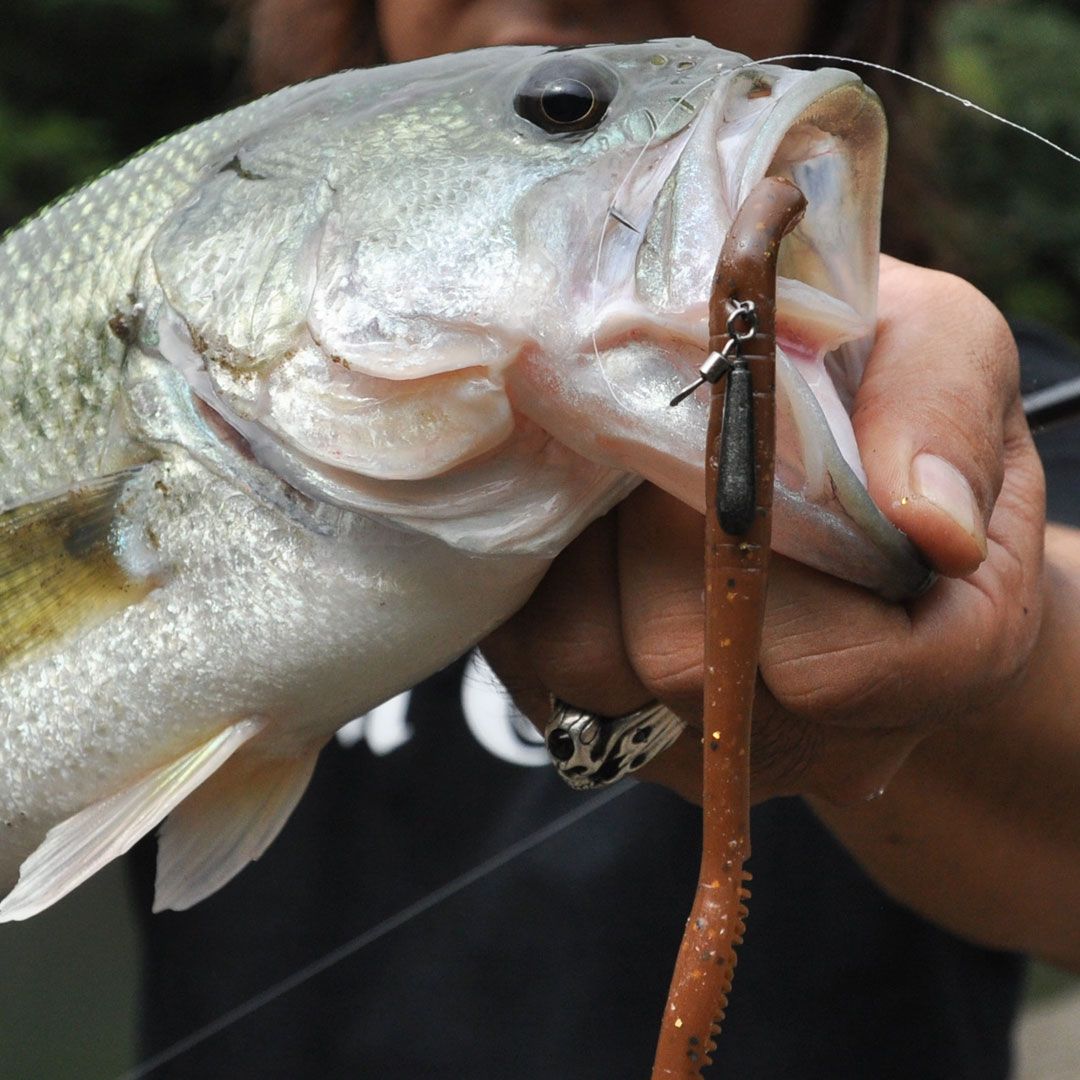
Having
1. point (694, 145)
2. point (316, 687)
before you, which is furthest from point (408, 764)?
point (694, 145)

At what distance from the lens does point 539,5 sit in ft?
4.87

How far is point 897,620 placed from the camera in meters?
0.80

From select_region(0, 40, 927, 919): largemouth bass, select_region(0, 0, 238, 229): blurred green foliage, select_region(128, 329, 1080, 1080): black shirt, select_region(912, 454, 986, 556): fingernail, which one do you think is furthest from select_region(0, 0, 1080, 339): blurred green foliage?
select_region(912, 454, 986, 556): fingernail

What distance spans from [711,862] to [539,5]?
113 cm

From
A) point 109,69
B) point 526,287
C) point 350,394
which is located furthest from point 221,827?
point 109,69

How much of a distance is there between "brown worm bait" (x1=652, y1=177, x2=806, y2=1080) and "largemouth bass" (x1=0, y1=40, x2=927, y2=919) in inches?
2.9

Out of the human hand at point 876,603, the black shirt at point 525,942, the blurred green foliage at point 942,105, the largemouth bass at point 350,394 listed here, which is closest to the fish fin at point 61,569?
the largemouth bass at point 350,394

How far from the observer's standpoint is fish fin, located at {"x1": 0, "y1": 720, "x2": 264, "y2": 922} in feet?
2.99

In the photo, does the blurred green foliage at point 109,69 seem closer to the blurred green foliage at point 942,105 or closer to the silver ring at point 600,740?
the blurred green foliage at point 942,105

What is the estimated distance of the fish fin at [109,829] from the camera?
35.9 inches

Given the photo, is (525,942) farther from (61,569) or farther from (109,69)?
(109,69)

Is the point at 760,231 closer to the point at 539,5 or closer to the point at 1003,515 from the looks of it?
the point at 1003,515

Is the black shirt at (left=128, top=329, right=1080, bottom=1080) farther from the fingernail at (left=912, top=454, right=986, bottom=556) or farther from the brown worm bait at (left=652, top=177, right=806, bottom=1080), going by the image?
the brown worm bait at (left=652, top=177, right=806, bottom=1080)

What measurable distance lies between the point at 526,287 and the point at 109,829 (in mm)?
475
